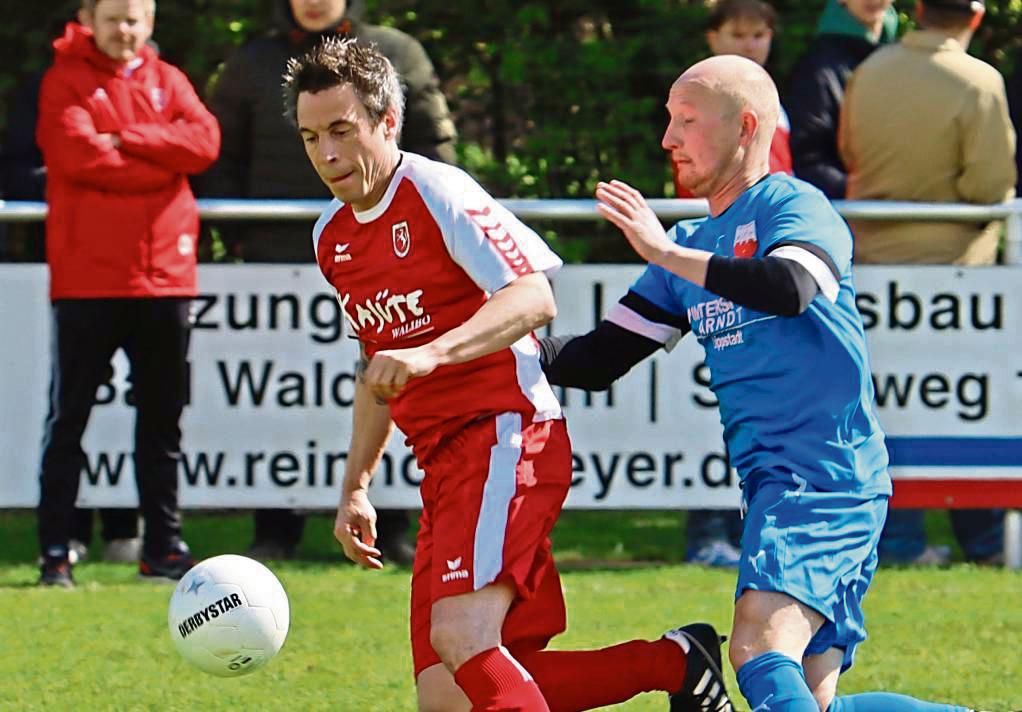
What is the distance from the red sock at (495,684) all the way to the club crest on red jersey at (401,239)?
3.41 feet

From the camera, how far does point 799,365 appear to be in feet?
16.5

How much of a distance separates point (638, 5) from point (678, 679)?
773cm

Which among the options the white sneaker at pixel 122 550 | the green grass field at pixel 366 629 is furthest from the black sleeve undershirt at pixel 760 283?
the white sneaker at pixel 122 550

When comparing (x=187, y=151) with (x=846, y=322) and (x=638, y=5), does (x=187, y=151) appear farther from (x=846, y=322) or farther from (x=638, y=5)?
(x=638, y=5)

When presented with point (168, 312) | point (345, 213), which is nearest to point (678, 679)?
point (345, 213)

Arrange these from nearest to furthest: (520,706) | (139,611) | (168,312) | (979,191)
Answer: (520,706), (139,611), (168,312), (979,191)

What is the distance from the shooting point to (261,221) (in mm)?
9273

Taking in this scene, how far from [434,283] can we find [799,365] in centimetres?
95

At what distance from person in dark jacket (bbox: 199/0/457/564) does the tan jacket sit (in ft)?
6.24

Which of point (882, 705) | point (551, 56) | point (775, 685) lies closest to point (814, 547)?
point (775, 685)

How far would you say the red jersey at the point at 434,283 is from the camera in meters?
5.18

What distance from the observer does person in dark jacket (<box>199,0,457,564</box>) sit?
9.11 metres

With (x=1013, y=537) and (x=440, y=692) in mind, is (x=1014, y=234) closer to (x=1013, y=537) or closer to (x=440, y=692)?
(x=1013, y=537)

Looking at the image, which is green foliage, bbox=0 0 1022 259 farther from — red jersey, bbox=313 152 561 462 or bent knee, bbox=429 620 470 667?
bent knee, bbox=429 620 470 667
